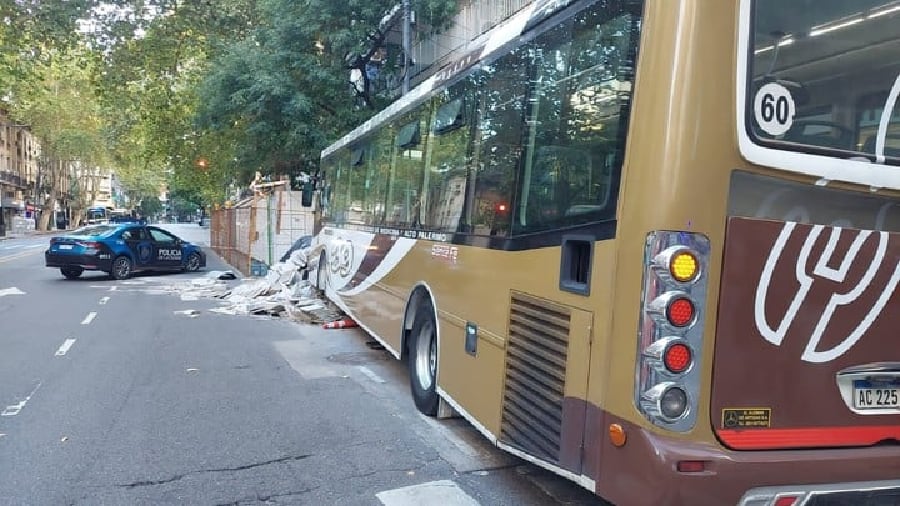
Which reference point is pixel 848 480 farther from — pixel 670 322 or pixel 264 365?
pixel 264 365

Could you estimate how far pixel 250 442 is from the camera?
543cm

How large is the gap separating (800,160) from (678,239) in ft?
2.13

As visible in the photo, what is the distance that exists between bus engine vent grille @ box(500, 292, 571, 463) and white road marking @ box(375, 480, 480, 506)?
49cm

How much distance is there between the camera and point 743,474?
2861 mm

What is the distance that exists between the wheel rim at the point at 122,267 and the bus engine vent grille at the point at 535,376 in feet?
55.6

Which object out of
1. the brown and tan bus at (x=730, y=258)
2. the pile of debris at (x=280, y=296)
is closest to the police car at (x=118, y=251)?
the pile of debris at (x=280, y=296)

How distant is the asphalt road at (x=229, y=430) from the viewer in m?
4.48

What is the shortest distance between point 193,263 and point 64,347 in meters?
12.6

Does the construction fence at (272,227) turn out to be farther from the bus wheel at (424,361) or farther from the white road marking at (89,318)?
the bus wheel at (424,361)

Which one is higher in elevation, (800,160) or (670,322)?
(800,160)

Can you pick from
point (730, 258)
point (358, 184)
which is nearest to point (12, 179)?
point (358, 184)

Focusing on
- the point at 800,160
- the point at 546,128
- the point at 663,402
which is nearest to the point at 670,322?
the point at 663,402

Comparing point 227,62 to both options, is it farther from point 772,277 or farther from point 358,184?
point 772,277

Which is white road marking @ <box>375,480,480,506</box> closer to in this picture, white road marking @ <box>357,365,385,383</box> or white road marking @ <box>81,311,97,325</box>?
white road marking @ <box>357,365,385,383</box>
